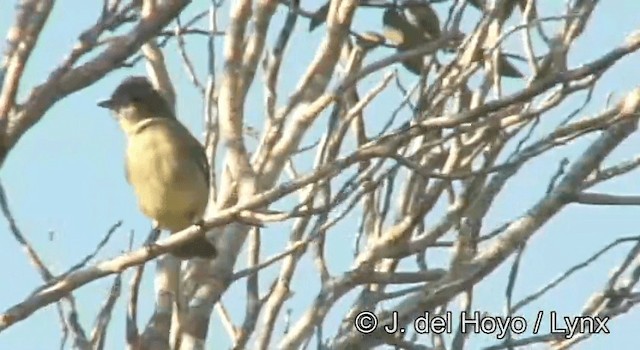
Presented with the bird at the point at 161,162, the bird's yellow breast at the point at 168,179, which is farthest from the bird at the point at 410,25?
the bird's yellow breast at the point at 168,179

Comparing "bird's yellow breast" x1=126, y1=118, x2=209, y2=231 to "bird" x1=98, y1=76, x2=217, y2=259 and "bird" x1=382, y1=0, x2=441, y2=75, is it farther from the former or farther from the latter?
"bird" x1=382, y1=0, x2=441, y2=75

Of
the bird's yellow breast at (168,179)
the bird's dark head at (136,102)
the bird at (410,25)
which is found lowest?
the bird at (410,25)

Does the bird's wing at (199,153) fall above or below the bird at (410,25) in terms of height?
above

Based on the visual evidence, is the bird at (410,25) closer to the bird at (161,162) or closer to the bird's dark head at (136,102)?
the bird at (161,162)

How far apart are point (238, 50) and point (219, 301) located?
730mm

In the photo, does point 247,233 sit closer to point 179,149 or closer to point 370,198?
point 370,198

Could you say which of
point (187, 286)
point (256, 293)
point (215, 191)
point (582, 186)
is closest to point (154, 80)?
point (215, 191)

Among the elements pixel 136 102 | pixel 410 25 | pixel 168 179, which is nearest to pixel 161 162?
pixel 168 179

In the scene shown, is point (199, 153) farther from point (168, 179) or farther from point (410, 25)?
point (410, 25)

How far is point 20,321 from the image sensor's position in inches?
107

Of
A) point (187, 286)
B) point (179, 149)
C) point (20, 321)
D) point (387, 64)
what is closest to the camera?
point (20, 321)

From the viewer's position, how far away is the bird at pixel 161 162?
5035 millimetres

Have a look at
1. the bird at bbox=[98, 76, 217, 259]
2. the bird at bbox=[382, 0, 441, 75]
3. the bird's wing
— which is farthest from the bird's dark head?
the bird at bbox=[382, 0, 441, 75]

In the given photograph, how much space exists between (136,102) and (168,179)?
0.39m
